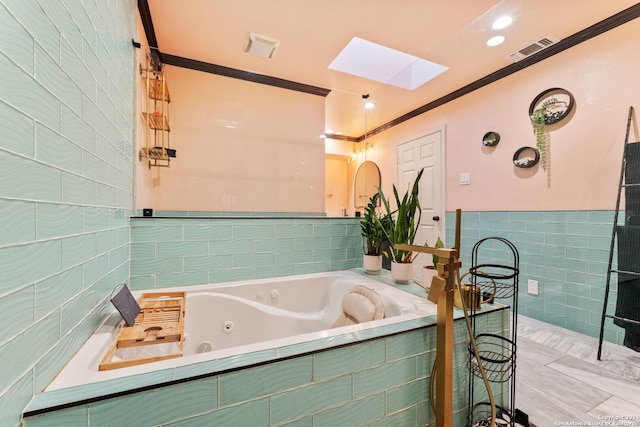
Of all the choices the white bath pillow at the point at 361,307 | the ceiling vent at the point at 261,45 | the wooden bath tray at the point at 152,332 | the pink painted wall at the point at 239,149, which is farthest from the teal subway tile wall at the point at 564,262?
the ceiling vent at the point at 261,45

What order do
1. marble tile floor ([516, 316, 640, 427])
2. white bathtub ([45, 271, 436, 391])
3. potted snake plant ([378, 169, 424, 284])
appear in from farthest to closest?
potted snake plant ([378, 169, 424, 284])
marble tile floor ([516, 316, 640, 427])
white bathtub ([45, 271, 436, 391])

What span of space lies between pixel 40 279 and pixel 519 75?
339 cm

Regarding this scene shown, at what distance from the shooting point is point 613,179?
1.88m

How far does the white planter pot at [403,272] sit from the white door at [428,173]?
17.9 inches

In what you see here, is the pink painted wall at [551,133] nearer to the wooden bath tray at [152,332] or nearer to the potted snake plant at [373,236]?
the potted snake plant at [373,236]

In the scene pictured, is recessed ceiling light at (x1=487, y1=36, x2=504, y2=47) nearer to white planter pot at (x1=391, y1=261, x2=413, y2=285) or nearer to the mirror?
the mirror

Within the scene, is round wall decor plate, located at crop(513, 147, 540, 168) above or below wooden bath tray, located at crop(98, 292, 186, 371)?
above

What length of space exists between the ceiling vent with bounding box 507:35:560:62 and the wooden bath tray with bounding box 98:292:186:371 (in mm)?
3138

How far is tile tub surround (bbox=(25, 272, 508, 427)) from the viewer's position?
0.67 meters

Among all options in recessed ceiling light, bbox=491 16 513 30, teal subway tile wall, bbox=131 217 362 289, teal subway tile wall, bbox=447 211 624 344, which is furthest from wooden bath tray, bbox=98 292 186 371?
recessed ceiling light, bbox=491 16 513 30

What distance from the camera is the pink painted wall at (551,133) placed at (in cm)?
188

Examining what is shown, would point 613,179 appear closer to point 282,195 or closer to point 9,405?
point 282,195

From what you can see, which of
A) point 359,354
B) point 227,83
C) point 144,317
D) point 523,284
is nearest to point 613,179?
point 523,284

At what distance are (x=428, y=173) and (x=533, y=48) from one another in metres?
1.28
